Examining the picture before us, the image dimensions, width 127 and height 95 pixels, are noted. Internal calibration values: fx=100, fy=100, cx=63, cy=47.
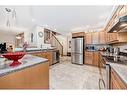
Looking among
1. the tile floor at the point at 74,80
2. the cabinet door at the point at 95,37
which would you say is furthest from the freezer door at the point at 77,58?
the tile floor at the point at 74,80

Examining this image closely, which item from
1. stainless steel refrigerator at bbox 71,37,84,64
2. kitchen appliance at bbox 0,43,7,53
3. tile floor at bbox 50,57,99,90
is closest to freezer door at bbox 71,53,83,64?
stainless steel refrigerator at bbox 71,37,84,64

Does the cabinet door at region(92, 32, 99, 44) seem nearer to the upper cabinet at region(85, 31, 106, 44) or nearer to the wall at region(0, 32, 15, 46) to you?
the upper cabinet at region(85, 31, 106, 44)

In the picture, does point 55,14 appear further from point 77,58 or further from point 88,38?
point 77,58

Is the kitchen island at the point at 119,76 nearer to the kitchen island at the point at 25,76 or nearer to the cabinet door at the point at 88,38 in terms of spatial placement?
the kitchen island at the point at 25,76

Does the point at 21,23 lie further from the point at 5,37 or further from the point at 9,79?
the point at 9,79

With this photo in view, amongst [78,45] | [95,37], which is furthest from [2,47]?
[95,37]

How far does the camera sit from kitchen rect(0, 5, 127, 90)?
54.7 inches

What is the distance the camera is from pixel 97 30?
566 cm

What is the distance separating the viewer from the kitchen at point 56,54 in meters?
1.39

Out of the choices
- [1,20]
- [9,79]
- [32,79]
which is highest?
[1,20]

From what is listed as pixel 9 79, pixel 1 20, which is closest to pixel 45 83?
pixel 9 79

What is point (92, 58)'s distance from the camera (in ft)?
17.2

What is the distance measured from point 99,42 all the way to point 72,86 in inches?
137

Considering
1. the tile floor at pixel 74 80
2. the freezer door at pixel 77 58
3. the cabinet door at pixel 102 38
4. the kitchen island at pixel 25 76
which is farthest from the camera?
the freezer door at pixel 77 58
